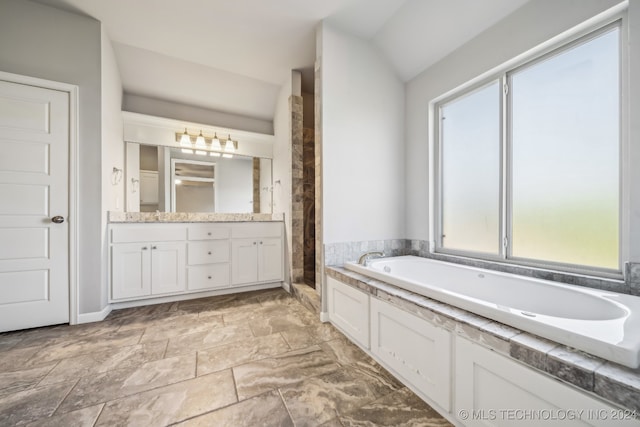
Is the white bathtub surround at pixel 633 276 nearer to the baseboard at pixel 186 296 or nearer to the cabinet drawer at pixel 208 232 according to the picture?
the baseboard at pixel 186 296

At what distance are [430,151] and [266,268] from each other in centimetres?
236

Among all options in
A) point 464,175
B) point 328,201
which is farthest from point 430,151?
point 328,201

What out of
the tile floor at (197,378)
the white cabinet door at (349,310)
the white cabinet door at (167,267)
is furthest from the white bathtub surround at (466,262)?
the white cabinet door at (167,267)

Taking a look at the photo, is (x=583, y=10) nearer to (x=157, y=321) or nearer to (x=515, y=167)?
(x=515, y=167)

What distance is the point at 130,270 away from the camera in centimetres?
242

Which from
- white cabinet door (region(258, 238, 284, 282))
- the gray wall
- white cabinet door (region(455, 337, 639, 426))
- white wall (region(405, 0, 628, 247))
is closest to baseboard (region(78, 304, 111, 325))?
the gray wall

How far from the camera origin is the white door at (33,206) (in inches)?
74.9

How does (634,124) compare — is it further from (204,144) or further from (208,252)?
(204,144)

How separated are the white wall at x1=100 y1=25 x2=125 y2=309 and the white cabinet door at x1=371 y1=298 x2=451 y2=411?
2.51 metres

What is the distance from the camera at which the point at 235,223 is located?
9.57ft

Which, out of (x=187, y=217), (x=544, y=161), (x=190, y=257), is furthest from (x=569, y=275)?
(x=187, y=217)

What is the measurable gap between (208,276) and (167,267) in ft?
1.42

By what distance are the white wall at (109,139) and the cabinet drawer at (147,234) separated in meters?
0.11

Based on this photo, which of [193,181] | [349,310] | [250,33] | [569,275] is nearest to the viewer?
[569,275]
